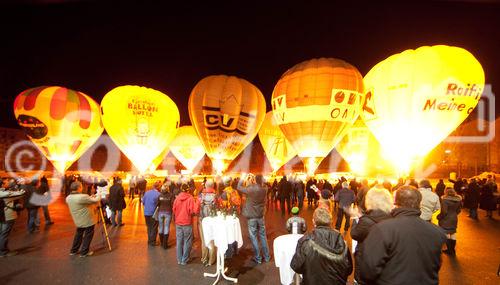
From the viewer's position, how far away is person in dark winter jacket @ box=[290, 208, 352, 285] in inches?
135

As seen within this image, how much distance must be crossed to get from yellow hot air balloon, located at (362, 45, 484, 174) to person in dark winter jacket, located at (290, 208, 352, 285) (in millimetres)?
13060

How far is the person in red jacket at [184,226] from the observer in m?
6.99

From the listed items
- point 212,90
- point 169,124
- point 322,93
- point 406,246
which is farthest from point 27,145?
point 406,246

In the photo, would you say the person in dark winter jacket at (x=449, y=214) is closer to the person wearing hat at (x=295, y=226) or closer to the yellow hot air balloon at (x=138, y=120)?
the person wearing hat at (x=295, y=226)

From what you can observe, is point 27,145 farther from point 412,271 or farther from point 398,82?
point 412,271

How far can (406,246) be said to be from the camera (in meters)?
2.92

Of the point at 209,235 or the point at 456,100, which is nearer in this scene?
the point at 209,235

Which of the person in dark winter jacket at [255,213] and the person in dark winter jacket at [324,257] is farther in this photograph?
the person in dark winter jacket at [255,213]

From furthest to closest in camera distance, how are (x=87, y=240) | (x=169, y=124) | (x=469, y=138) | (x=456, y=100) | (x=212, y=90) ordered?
(x=469, y=138)
(x=169, y=124)
(x=212, y=90)
(x=456, y=100)
(x=87, y=240)

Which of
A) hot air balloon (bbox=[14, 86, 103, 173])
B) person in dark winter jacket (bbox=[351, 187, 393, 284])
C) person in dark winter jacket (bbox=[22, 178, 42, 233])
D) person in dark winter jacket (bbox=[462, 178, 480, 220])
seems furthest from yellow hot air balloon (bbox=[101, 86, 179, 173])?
person in dark winter jacket (bbox=[351, 187, 393, 284])

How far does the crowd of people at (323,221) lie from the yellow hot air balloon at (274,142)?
14.1 m

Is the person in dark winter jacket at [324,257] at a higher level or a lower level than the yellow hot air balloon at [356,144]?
lower

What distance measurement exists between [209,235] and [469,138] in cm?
4947

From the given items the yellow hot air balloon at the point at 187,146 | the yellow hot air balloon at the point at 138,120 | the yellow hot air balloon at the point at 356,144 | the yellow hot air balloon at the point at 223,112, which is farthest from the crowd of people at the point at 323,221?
the yellow hot air balloon at the point at 187,146
